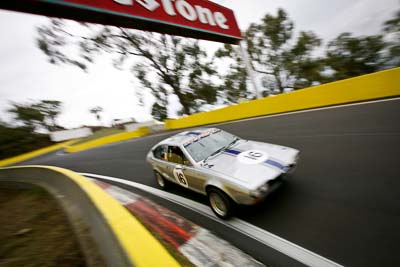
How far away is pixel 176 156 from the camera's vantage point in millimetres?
4605

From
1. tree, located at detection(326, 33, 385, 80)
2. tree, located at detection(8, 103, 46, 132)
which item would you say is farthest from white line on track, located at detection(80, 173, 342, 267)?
tree, located at detection(8, 103, 46, 132)

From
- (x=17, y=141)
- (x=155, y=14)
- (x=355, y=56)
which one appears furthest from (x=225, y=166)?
(x=17, y=141)

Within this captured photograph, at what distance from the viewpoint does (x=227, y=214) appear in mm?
3619

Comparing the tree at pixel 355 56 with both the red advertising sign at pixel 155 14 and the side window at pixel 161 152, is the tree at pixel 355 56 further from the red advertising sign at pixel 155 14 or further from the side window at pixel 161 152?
the side window at pixel 161 152

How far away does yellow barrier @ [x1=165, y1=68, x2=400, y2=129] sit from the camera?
699 cm

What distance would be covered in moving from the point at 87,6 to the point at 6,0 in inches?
108

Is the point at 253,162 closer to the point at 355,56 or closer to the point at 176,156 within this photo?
the point at 176,156

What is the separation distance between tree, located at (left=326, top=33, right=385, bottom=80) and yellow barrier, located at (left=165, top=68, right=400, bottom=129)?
10358 millimetres

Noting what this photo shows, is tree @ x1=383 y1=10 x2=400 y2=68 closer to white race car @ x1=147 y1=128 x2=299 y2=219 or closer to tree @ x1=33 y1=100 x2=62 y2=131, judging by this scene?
white race car @ x1=147 y1=128 x2=299 y2=219

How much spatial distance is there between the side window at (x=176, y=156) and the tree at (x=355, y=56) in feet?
57.0

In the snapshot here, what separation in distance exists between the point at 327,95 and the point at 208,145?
257 inches

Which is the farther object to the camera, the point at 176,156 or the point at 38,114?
the point at 38,114

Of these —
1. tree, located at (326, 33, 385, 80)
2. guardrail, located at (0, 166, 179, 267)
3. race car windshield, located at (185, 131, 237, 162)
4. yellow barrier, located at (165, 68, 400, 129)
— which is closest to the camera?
guardrail, located at (0, 166, 179, 267)

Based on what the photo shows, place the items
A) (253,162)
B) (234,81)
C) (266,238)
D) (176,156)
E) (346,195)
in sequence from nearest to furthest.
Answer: (266,238) → (346,195) → (253,162) → (176,156) → (234,81)
